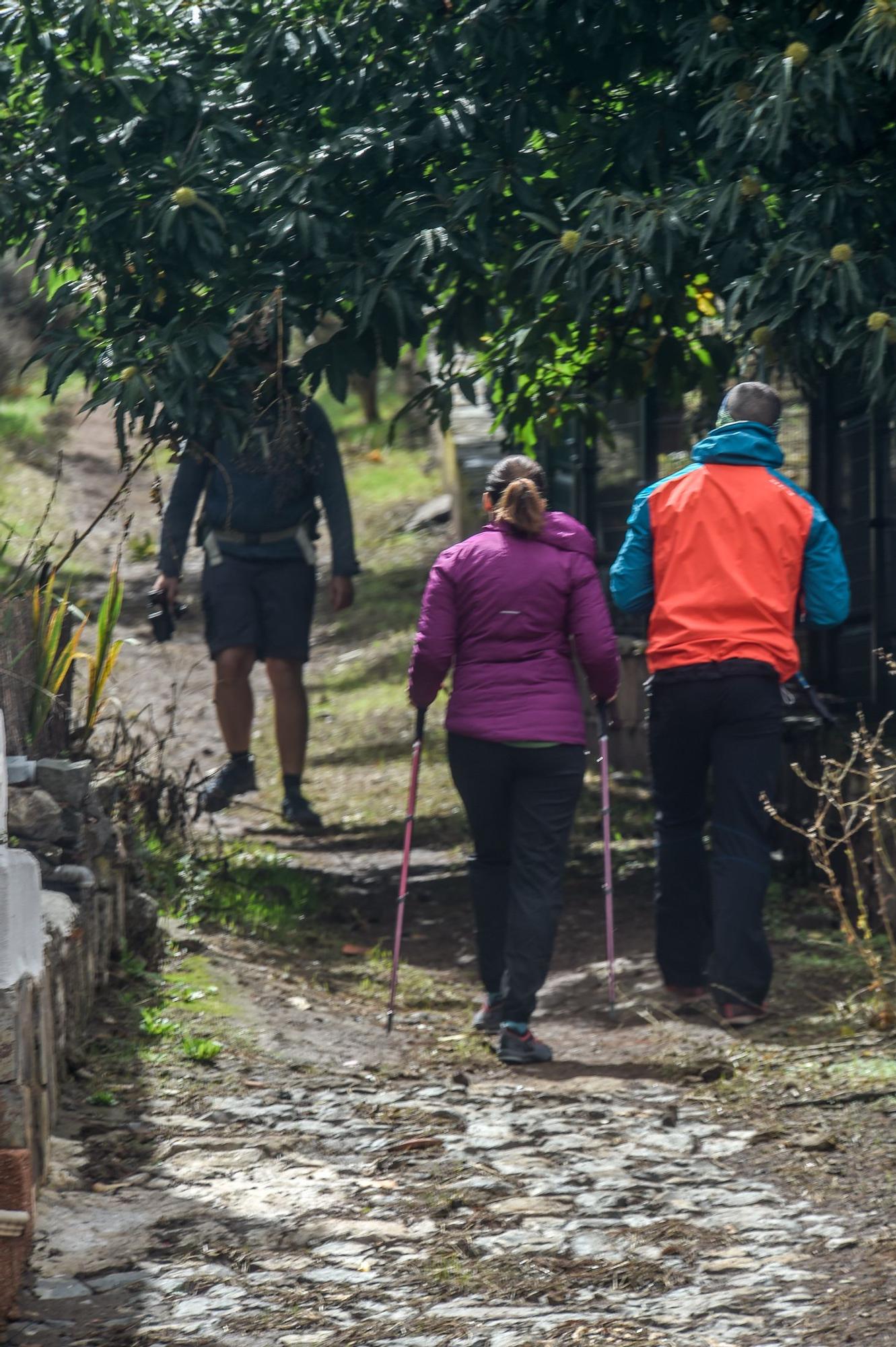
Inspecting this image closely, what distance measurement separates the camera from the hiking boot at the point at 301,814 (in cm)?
961

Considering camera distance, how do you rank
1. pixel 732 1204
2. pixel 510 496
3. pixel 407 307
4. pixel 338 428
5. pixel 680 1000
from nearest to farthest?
pixel 732 1204
pixel 510 496
pixel 680 1000
pixel 407 307
pixel 338 428

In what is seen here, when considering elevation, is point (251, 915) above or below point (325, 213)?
below

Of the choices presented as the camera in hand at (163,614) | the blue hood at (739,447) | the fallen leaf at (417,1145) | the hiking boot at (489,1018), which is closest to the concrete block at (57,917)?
the fallen leaf at (417,1145)

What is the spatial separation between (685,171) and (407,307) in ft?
3.88

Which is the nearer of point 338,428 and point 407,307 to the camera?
point 407,307

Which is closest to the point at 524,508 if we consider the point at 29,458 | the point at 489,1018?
the point at 489,1018

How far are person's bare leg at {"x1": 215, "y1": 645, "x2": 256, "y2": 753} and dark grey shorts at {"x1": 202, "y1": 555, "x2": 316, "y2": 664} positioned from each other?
5cm

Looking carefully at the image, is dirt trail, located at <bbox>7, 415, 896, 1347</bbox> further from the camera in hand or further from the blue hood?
the camera in hand

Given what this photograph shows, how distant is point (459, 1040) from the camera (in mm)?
6441

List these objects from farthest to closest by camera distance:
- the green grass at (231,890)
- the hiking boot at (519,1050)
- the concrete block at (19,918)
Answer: the green grass at (231,890) → the hiking boot at (519,1050) → the concrete block at (19,918)

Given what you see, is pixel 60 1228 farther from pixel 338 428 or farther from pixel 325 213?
pixel 338 428

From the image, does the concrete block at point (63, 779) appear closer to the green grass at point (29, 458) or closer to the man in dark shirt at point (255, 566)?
the man in dark shirt at point (255, 566)

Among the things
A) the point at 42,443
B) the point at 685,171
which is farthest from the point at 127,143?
the point at 42,443

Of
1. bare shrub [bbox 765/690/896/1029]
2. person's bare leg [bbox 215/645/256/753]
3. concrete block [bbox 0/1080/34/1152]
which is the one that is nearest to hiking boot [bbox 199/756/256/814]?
person's bare leg [bbox 215/645/256/753]
